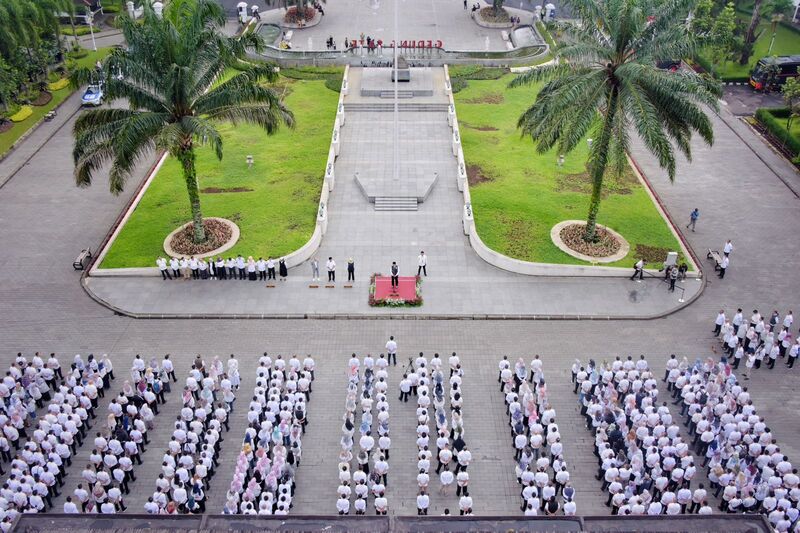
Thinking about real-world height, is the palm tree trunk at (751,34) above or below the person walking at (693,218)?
above

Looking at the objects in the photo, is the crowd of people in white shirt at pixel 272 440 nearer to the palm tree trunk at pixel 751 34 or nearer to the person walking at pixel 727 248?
the person walking at pixel 727 248

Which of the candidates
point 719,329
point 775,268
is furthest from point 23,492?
point 775,268

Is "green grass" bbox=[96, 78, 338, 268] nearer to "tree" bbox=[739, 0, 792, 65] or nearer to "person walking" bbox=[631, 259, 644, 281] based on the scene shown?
"person walking" bbox=[631, 259, 644, 281]

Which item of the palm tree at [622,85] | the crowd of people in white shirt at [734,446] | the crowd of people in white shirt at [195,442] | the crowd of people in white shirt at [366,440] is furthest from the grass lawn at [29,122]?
the crowd of people in white shirt at [734,446]

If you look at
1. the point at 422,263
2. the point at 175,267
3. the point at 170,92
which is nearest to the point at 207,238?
the point at 175,267

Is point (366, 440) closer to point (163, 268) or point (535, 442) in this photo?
point (535, 442)

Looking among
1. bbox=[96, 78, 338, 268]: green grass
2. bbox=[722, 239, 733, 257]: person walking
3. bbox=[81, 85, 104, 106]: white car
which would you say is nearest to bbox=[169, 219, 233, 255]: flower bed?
bbox=[96, 78, 338, 268]: green grass
